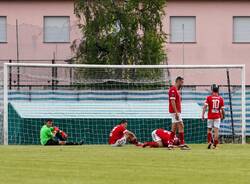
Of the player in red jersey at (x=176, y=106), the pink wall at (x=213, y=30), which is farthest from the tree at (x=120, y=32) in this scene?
the player in red jersey at (x=176, y=106)

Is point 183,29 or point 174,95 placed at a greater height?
point 183,29

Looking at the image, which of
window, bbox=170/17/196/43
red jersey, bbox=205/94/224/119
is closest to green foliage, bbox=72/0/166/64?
window, bbox=170/17/196/43

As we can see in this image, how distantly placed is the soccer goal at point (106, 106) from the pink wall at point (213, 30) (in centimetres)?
1368

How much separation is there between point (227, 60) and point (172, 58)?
10.2 feet

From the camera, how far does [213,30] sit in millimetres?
53844

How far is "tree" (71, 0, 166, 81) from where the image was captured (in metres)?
45.9

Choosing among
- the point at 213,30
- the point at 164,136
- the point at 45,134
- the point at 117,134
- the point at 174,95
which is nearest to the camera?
the point at 174,95

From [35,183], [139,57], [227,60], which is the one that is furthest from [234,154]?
[227,60]

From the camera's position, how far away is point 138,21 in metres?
46.8

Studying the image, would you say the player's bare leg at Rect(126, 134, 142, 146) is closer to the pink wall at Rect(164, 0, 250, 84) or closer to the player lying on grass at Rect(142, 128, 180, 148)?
the player lying on grass at Rect(142, 128, 180, 148)

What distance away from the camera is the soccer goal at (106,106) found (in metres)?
36.7

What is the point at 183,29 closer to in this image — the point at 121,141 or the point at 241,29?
the point at 241,29

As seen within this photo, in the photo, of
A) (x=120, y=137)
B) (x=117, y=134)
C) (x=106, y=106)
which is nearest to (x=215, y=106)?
(x=120, y=137)

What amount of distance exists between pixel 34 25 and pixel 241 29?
11.4 m
